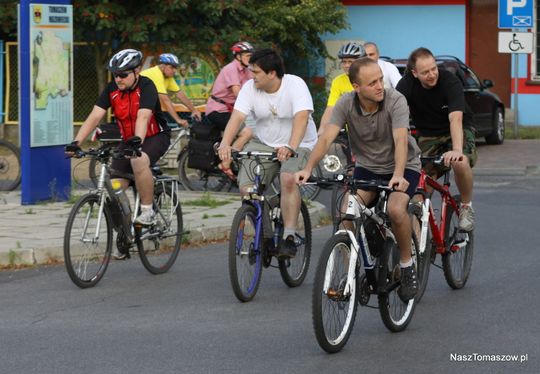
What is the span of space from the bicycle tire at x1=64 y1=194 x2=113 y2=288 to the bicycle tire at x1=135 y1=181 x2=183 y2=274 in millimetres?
416

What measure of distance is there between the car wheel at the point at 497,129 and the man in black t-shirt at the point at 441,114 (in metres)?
14.2

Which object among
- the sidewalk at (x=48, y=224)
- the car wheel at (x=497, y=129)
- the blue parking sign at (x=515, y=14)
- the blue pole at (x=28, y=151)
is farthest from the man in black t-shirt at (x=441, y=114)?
the car wheel at (x=497, y=129)

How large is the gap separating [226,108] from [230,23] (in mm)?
8986

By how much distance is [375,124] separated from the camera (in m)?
7.87

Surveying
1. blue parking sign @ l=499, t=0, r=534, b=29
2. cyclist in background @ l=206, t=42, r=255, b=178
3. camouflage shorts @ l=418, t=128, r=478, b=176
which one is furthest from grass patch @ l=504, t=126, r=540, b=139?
camouflage shorts @ l=418, t=128, r=478, b=176

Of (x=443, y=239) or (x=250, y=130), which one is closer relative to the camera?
(x=443, y=239)

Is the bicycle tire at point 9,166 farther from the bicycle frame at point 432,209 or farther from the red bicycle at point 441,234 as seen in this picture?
the bicycle frame at point 432,209

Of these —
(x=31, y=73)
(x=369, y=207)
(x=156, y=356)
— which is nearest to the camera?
(x=156, y=356)

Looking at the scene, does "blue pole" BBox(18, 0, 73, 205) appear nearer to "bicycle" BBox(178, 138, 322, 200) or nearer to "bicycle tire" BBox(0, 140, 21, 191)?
"bicycle tire" BBox(0, 140, 21, 191)

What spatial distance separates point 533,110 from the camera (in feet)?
90.5

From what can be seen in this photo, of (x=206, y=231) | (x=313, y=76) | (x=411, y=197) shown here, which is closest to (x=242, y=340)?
(x=411, y=197)

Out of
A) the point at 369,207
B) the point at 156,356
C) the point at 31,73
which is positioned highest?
the point at 31,73

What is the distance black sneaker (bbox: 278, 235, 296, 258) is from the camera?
9.27 m

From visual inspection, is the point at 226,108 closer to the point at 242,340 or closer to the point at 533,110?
the point at 242,340
